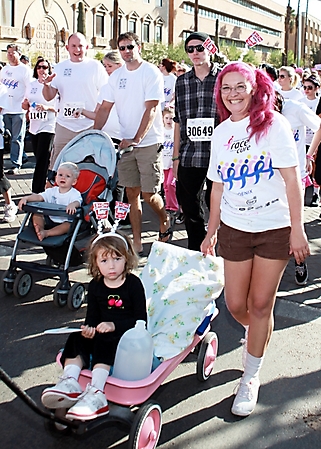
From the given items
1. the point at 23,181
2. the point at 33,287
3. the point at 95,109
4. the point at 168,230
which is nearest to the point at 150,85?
the point at 95,109

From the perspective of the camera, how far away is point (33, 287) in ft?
16.2

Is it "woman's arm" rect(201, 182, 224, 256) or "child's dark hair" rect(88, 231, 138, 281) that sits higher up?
"woman's arm" rect(201, 182, 224, 256)

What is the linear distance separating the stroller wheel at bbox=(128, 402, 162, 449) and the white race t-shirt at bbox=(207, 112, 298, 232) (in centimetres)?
106

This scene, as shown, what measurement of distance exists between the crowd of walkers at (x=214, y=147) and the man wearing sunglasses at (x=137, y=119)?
0.4 inches

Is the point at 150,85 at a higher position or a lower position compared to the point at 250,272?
higher

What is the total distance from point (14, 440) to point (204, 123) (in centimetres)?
299

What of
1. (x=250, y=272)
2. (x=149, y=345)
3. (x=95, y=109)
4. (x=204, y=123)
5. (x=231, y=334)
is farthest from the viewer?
(x=95, y=109)

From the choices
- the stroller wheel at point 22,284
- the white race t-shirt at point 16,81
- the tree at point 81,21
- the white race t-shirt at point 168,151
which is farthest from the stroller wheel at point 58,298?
the tree at point 81,21

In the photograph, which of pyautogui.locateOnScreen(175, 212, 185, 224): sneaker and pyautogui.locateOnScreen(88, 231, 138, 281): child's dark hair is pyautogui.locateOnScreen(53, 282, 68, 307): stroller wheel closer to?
pyautogui.locateOnScreen(88, 231, 138, 281): child's dark hair

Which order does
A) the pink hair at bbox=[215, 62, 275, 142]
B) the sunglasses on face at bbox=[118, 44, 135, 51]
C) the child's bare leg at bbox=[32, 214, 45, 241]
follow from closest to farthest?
the pink hair at bbox=[215, 62, 275, 142], the child's bare leg at bbox=[32, 214, 45, 241], the sunglasses on face at bbox=[118, 44, 135, 51]

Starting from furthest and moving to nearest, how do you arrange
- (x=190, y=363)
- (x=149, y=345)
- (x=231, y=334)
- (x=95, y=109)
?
(x=95, y=109)
(x=231, y=334)
(x=190, y=363)
(x=149, y=345)

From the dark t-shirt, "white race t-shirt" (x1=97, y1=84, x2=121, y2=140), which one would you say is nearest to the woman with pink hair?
the dark t-shirt

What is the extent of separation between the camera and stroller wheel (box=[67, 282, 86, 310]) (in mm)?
4418

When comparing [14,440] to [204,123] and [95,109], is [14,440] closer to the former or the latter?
[204,123]
